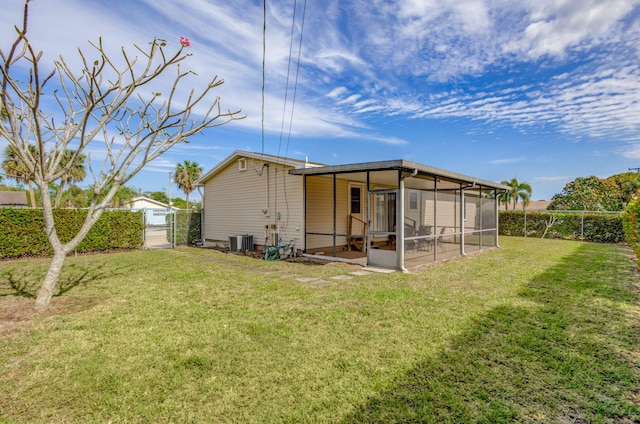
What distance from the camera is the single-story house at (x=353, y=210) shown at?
8.24 metres

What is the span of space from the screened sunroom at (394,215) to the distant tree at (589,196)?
16101mm

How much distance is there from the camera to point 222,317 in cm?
447

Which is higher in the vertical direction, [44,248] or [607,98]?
[607,98]

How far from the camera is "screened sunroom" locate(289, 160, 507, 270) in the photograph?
802 cm

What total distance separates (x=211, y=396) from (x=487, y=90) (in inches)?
639

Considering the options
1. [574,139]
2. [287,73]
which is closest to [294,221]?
[287,73]

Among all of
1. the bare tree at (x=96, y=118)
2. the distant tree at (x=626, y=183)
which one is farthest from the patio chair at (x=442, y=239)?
the distant tree at (x=626, y=183)

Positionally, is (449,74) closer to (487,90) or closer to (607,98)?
(487,90)

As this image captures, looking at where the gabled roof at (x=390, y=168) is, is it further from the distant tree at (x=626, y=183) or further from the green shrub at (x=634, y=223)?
the distant tree at (x=626, y=183)

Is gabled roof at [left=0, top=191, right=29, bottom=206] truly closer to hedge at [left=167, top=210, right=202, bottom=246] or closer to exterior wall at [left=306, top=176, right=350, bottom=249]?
hedge at [left=167, top=210, right=202, bottom=246]

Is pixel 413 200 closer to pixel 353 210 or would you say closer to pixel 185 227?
pixel 353 210

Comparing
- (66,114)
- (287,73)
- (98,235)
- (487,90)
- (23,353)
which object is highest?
(487,90)

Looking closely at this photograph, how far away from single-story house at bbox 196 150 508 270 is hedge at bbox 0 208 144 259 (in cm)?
330

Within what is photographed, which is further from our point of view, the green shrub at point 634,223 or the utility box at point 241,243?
the utility box at point 241,243
